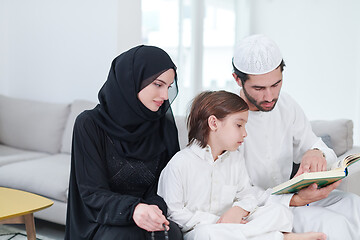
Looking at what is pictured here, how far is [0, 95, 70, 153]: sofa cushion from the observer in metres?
3.72

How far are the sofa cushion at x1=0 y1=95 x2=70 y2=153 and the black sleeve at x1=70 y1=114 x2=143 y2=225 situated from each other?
194 centimetres

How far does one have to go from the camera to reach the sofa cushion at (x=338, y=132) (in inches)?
111

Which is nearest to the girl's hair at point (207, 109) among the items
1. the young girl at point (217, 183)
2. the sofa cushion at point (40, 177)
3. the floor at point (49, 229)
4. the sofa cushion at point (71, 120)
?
the young girl at point (217, 183)

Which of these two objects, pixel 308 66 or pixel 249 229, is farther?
pixel 308 66

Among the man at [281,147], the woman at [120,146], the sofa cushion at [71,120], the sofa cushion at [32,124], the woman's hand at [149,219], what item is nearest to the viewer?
the woman's hand at [149,219]

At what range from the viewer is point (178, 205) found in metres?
1.87

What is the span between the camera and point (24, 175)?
3.04 m

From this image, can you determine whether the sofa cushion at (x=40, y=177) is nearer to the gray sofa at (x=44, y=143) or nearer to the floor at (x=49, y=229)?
the gray sofa at (x=44, y=143)

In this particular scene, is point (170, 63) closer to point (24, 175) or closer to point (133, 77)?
point (133, 77)

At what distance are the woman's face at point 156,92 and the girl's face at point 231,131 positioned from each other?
0.88 ft

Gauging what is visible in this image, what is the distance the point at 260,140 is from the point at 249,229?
569mm

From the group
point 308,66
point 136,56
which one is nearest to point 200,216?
point 136,56

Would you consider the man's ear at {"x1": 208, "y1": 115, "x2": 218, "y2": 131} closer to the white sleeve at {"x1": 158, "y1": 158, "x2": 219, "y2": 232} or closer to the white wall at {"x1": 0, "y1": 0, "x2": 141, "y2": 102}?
the white sleeve at {"x1": 158, "y1": 158, "x2": 219, "y2": 232}

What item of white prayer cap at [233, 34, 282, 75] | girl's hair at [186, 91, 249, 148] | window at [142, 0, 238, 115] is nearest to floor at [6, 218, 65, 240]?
girl's hair at [186, 91, 249, 148]
